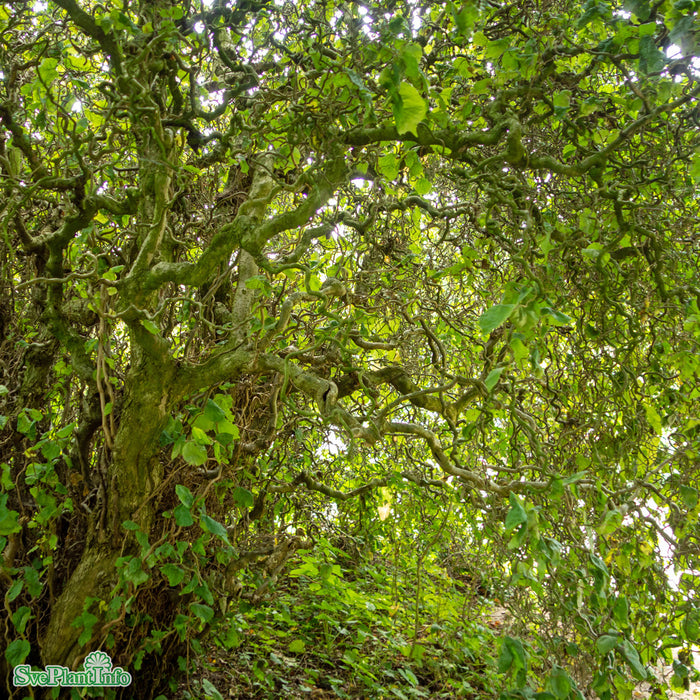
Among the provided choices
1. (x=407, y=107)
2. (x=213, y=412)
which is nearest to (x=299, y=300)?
(x=213, y=412)

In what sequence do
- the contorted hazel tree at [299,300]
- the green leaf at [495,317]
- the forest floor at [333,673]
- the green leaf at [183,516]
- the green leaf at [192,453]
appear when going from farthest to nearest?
the forest floor at [333,673], the contorted hazel tree at [299,300], the green leaf at [183,516], the green leaf at [192,453], the green leaf at [495,317]

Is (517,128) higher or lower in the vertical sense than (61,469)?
higher

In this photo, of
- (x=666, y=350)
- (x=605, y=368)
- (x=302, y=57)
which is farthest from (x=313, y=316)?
(x=666, y=350)

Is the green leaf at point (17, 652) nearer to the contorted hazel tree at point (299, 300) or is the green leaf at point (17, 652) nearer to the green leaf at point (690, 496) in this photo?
the contorted hazel tree at point (299, 300)

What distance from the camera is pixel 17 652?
89.9 inches

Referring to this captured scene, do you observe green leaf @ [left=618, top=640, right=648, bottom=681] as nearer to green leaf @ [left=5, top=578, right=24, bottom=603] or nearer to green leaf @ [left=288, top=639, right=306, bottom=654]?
green leaf @ [left=5, top=578, right=24, bottom=603]

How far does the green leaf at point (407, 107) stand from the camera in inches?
59.2

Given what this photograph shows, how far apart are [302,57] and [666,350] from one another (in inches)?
91.1

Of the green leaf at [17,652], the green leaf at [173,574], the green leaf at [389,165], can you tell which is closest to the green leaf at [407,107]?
the green leaf at [389,165]

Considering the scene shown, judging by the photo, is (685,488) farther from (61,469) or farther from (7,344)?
(7,344)

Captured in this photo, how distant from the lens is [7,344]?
9.98ft

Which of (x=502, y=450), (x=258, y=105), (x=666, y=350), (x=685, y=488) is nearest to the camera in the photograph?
(x=685, y=488)

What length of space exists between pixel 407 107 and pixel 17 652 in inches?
105

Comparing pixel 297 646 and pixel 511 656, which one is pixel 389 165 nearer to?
pixel 511 656
